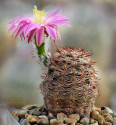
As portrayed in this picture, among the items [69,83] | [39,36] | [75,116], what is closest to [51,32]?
[39,36]

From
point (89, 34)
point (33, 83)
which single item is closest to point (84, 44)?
point (89, 34)

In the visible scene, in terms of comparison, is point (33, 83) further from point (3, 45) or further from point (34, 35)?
point (34, 35)

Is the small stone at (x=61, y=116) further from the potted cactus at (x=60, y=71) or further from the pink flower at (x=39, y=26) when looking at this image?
the pink flower at (x=39, y=26)

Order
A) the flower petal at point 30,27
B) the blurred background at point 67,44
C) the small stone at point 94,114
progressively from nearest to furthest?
the flower petal at point 30,27 < the small stone at point 94,114 < the blurred background at point 67,44

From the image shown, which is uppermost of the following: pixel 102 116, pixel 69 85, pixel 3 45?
pixel 3 45

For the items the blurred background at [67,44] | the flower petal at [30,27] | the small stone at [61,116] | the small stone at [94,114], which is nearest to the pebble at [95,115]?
the small stone at [94,114]

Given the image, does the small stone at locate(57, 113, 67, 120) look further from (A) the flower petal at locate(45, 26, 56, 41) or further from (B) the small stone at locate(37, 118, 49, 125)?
(A) the flower petal at locate(45, 26, 56, 41)

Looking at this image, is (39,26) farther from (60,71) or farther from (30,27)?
(60,71)
